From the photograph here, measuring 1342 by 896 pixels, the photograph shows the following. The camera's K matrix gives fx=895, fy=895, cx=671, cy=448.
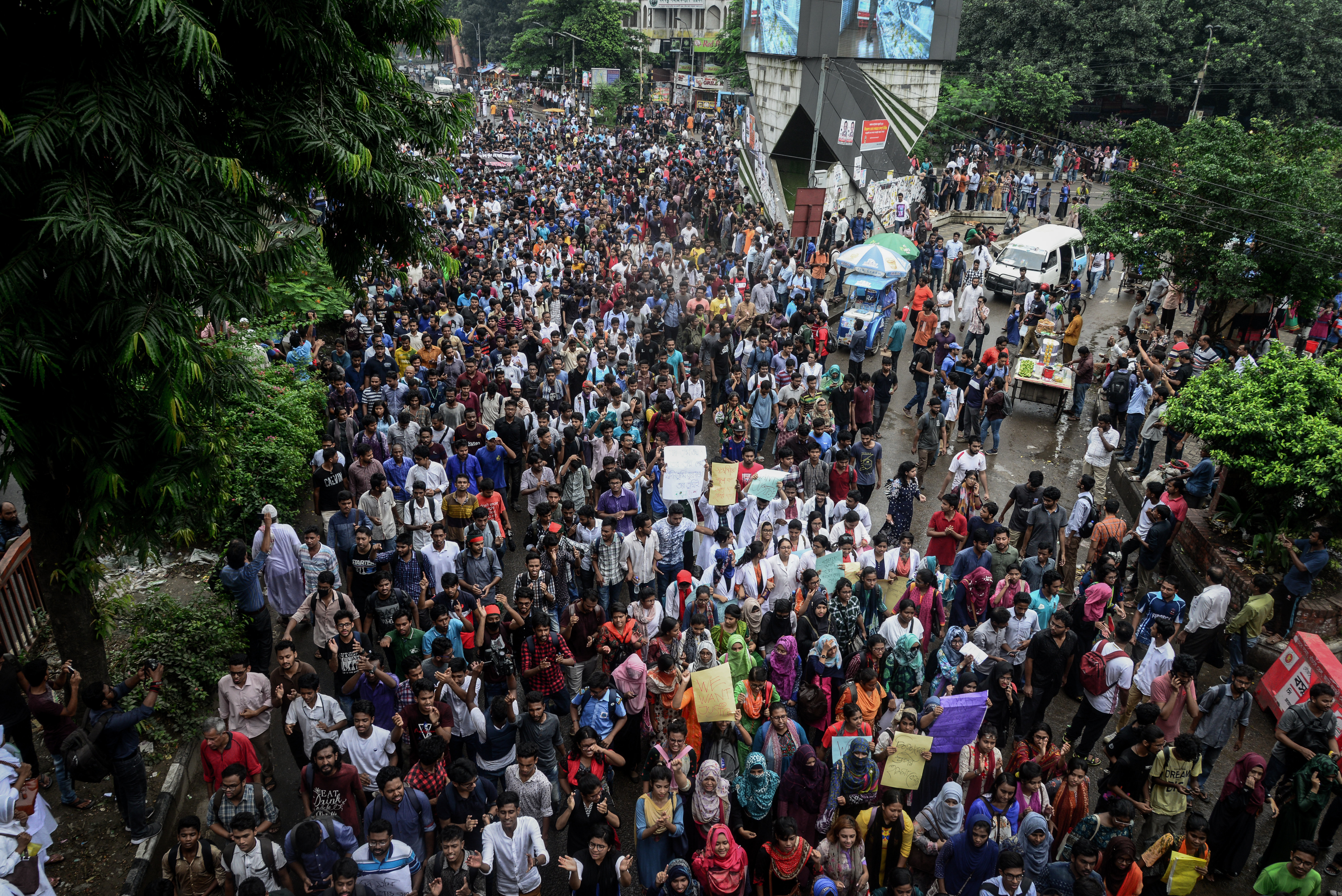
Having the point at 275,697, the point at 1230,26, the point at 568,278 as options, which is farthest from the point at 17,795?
the point at 1230,26

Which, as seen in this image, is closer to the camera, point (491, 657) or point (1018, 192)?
point (491, 657)

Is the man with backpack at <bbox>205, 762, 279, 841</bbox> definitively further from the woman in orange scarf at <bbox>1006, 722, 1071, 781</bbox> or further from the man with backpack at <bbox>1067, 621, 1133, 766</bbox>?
the man with backpack at <bbox>1067, 621, 1133, 766</bbox>

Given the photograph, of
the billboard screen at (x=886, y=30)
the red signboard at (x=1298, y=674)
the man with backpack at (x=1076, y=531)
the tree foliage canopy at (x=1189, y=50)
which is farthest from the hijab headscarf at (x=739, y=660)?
the tree foliage canopy at (x=1189, y=50)

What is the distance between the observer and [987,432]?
44.2 feet

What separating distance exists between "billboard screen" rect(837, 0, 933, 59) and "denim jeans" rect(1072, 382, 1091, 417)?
19.1 metres

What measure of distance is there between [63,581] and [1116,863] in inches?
293

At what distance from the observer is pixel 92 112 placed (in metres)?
4.75

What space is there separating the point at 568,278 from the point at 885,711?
45.5ft

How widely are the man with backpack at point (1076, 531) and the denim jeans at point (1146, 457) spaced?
10.7 ft

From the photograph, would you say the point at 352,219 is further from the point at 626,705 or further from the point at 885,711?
the point at 885,711

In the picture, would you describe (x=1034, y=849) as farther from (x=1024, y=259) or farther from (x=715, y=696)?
(x=1024, y=259)

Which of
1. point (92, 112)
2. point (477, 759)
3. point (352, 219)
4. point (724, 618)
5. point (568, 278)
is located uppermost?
point (92, 112)

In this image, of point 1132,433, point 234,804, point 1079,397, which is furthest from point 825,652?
point 1079,397

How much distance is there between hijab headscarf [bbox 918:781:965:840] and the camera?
5.81 metres
